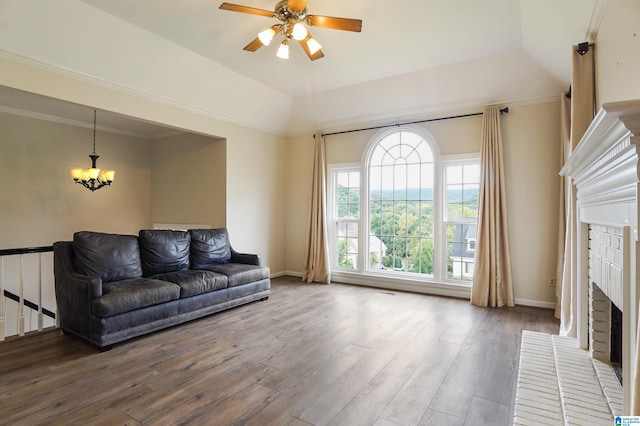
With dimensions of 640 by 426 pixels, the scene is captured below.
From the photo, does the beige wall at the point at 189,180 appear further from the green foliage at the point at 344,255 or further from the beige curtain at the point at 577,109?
the beige curtain at the point at 577,109

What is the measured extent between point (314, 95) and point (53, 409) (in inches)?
202

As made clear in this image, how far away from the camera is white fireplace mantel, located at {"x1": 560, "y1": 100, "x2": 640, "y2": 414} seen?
1162mm

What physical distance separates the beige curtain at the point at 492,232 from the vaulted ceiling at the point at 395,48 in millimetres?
618

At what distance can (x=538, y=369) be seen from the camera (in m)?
2.32

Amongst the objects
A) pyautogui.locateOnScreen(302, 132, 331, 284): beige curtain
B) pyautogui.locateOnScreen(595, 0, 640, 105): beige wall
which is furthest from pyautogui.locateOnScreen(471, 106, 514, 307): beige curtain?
pyautogui.locateOnScreen(302, 132, 331, 284): beige curtain

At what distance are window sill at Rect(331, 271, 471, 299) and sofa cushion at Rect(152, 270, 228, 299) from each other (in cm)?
245

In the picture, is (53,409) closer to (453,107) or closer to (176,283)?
(176,283)

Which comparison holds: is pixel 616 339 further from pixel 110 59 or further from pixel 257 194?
pixel 110 59

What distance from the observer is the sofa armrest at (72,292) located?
303 centimetres

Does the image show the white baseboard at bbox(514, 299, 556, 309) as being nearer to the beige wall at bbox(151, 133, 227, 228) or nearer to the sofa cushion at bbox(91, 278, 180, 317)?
the sofa cushion at bbox(91, 278, 180, 317)

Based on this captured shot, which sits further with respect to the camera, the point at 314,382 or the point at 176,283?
the point at 176,283

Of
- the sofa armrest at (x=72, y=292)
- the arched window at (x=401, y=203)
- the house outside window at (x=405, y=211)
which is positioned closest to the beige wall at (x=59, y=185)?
the sofa armrest at (x=72, y=292)

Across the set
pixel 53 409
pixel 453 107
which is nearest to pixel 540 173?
pixel 453 107

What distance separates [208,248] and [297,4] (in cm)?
333
